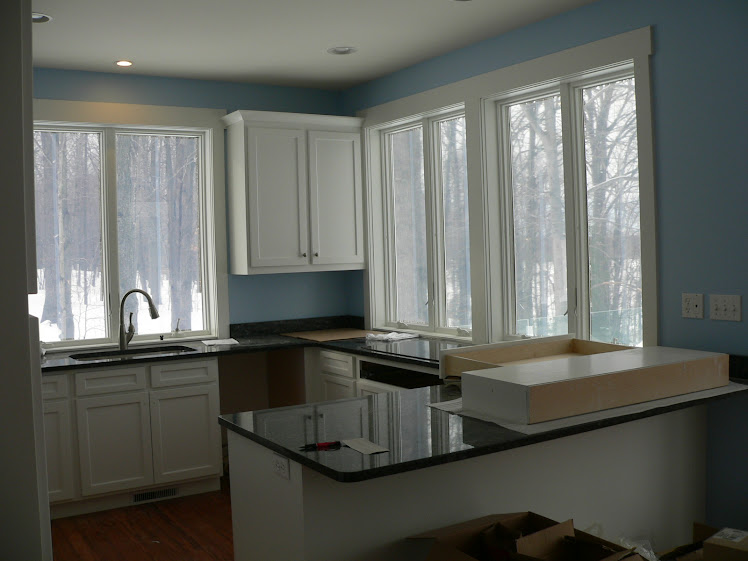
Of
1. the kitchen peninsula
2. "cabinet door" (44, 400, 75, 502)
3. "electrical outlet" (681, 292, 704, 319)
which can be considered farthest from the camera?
"cabinet door" (44, 400, 75, 502)

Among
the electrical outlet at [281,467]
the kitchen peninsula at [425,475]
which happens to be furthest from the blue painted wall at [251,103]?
the electrical outlet at [281,467]

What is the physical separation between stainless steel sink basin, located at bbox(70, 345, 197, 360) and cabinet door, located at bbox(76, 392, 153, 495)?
1.23 ft

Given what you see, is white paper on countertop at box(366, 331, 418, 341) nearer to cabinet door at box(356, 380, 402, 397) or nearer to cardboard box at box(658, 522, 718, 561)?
cabinet door at box(356, 380, 402, 397)

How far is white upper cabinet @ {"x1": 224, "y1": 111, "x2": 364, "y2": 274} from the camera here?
16.1ft

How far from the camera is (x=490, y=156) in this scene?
4.30 m

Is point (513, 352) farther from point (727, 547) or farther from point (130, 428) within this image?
point (130, 428)

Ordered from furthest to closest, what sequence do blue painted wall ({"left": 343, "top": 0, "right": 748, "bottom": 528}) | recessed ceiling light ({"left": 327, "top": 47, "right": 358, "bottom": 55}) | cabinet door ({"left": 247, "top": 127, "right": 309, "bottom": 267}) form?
1. cabinet door ({"left": 247, "top": 127, "right": 309, "bottom": 267})
2. recessed ceiling light ({"left": 327, "top": 47, "right": 358, "bottom": 55})
3. blue painted wall ({"left": 343, "top": 0, "right": 748, "bottom": 528})

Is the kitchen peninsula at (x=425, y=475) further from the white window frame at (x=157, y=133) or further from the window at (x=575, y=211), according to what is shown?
the white window frame at (x=157, y=133)

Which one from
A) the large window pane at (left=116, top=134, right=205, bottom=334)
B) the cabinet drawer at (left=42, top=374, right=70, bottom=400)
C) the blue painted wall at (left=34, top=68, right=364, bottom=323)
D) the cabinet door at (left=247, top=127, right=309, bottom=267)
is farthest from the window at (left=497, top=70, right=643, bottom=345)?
the cabinet drawer at (left=42, top=374, right=70, bottom=400)

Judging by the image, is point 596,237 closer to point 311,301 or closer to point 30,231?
point 311,301

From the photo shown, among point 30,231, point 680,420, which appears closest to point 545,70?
point 680,420

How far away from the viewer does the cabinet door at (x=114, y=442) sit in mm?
4207

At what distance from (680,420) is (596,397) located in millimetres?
769

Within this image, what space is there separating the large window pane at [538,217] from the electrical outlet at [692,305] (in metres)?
0.80
